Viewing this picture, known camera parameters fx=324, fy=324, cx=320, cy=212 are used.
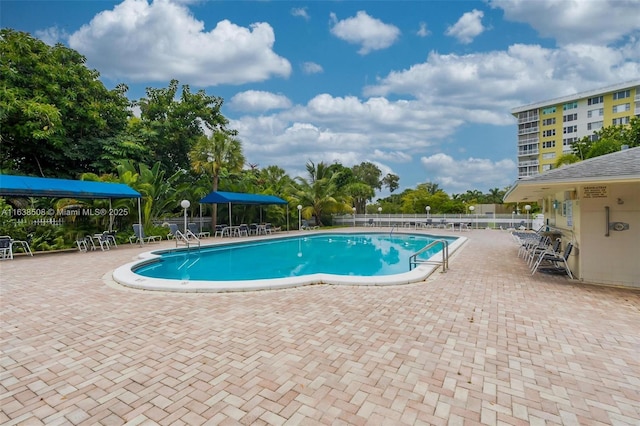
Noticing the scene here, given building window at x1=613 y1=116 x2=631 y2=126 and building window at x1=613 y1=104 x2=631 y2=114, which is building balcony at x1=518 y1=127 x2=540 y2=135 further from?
building window at x1=613 y1=116 x2=631 y2=126

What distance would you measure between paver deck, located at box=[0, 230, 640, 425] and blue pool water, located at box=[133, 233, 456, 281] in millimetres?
3865

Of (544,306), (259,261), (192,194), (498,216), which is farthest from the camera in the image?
(498,216)

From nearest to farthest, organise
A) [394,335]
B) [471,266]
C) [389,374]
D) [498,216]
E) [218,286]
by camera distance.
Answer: [389,374]
[394,335]
[218,286]
[471,266]
[498,216]

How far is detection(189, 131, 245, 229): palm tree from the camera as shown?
19328mm

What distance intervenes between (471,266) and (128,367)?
8.32m

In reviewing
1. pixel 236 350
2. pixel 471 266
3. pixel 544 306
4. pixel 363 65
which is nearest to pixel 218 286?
pixel 236 350

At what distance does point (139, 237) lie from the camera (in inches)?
576

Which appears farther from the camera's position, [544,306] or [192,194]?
[192,194]

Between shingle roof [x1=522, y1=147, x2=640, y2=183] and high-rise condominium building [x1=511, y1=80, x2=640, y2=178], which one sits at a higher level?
high-rise condominium building [x1=511, y1=80, x2=640, y2=178]

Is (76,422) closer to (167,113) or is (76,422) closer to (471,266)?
(471,266)

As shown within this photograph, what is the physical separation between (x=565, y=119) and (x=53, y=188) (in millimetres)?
61103

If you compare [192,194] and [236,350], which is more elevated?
[192,194]

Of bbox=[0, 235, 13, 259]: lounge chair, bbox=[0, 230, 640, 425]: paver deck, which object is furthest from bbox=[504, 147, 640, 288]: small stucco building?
bbox=[0, 235, 13, 259]: lounge chair

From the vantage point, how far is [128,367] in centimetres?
327
